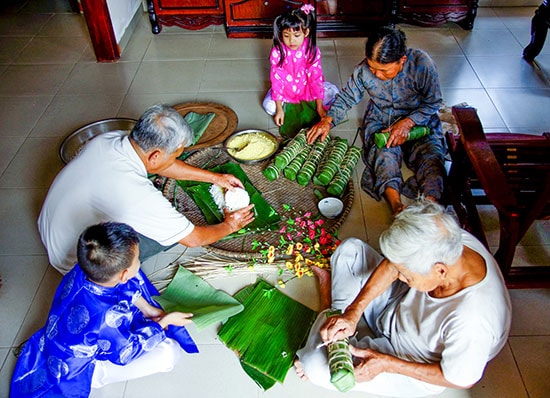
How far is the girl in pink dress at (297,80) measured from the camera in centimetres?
284

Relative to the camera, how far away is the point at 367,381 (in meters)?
1.64

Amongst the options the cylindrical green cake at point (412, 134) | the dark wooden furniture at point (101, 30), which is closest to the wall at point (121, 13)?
the dark wooden furniture at point (101, 30)

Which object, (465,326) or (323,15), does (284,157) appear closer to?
(465,326)

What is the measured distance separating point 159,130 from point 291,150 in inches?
39.6

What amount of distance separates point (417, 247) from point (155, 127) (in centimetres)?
106

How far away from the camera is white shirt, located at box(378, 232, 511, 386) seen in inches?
54.1

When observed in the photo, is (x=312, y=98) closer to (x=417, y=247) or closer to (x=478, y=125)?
(x=478, y=125)

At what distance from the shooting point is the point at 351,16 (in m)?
3.98

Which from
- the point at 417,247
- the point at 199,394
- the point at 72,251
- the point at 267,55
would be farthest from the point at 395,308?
the point at 267,55

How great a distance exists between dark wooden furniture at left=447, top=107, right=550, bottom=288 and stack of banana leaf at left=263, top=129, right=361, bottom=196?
1.81 ft

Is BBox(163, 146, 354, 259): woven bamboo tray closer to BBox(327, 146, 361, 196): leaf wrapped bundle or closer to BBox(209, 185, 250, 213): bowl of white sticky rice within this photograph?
BBox(327, 146, 361, 196): leaf wrapped bundle

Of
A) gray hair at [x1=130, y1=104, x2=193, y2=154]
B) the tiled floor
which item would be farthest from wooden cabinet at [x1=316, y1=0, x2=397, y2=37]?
gray hair at [x1=130, y1=104, x2=193, y2=154]

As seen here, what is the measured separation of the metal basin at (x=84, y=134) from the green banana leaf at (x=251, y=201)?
29.3 inches

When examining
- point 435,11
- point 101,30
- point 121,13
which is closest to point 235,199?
point 101,30
